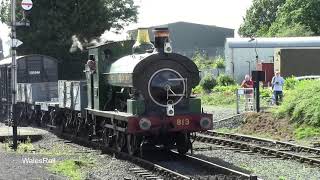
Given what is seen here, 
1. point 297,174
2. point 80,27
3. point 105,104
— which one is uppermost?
point 80,27

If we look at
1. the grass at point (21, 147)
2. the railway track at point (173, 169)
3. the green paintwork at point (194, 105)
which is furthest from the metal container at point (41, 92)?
the green paintwork at point (194, 105)

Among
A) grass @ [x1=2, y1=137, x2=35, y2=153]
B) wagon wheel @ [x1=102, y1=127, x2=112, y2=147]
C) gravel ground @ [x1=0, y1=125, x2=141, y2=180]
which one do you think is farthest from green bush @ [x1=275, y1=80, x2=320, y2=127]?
grass @ [x1=2, y1=137, x2=35, y2=153]

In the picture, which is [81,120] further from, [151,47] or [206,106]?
[206,106]

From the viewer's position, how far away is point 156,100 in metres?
13.7

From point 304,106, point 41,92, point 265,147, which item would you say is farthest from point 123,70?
point 41,92

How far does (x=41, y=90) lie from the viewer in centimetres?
2473

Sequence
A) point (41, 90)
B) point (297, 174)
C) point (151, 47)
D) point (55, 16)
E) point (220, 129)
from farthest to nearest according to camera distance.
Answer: point (55, 16) → point (41, 90) → point (220, 129) → point (151, 47) → point (297, 174)

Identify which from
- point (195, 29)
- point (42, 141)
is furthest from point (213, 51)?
point (42, 141)

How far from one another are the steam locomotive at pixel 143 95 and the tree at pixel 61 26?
20612 mm

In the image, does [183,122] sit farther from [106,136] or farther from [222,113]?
[222,113]

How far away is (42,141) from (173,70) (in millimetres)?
Answer: 6512

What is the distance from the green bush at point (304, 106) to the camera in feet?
59.7

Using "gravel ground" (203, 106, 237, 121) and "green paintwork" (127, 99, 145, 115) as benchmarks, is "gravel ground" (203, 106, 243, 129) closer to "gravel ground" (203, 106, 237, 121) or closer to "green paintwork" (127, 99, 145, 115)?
"gravel ground" (203, 106, 237, 121)

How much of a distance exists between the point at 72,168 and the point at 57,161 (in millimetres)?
1280
